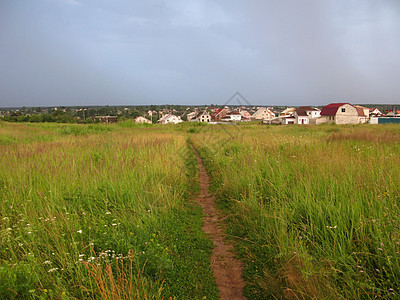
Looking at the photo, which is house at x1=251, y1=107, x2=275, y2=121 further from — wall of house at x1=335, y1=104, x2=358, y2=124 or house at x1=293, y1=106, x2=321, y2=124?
wall of house at x1=335, y1=104, x2=358, y2=124

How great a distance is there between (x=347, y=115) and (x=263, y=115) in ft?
94.7

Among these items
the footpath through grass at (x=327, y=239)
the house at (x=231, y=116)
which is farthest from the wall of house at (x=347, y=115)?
the footpath through grass at (x=327, y=239)

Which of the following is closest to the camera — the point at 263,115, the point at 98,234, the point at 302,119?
the point at 98,234

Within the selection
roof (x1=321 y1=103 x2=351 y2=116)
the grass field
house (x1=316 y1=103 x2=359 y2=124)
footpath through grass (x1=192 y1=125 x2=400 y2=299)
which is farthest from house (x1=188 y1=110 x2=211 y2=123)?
footpath through grass (x1=192 y1=125 x2=400 y2=299)

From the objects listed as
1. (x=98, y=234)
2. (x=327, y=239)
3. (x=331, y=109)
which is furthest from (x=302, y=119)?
(x=98, y=234)

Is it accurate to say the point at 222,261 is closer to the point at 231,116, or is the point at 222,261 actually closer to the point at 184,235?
the point at 184,235

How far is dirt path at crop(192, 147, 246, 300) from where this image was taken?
2.91 metres

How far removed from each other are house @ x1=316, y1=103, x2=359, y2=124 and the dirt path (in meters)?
49.7

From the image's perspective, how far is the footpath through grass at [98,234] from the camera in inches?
100

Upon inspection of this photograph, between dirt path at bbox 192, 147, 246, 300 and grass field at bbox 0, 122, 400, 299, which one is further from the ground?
grass field at bbox 0, 122, 400, 299

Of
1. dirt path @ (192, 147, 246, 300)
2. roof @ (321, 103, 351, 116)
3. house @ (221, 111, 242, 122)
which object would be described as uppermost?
roof @ (321, 103, 351, 116)

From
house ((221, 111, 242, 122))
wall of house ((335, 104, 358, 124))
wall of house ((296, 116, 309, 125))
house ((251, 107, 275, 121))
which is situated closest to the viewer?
house ((221, 111, 242, 122))

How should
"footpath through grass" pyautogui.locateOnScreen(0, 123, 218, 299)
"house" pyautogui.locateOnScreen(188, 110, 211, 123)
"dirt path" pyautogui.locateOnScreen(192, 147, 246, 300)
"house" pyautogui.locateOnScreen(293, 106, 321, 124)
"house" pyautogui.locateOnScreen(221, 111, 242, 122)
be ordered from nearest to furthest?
"footpath through grass" pyautogui.locateOnScreen(0, 123, 218, 299) → "dirt path" pyautogui.locateOnScreen(192, 147, 246, 300) → "house" pyautogui.locateOnScreen(221, 111, 242, 122) → "house" pyautogui.locateOnScreen(188, 110, 211, 123) → "house" pyautogui.locateOnScreen(293, 106, 321, 124)

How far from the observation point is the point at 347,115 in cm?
4731
